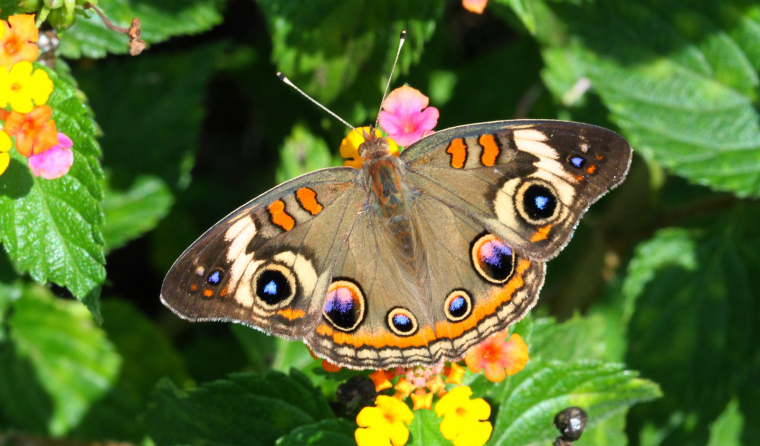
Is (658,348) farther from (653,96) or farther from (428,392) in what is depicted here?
(428,392)

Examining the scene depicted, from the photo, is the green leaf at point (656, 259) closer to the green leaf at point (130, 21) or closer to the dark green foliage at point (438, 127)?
the dark green foliage at point (438, 127)

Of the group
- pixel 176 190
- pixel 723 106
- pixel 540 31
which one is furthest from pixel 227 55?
pixel 723 106

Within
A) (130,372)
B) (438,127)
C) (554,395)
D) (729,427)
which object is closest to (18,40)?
(554,395)

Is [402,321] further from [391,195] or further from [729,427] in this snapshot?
[729,427]

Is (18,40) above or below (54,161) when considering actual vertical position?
above

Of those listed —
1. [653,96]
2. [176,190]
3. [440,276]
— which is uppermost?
[653,96]

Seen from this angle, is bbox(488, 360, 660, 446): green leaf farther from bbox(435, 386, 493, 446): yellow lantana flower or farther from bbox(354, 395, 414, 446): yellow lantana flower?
bbox(354, 395, 414, 446): yellow lantana flower

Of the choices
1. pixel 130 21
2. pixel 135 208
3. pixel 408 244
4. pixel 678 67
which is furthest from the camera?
pixel 135 208
